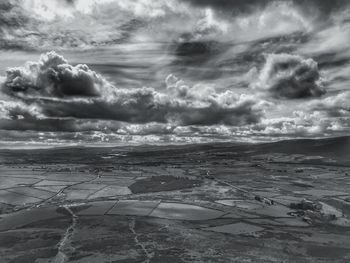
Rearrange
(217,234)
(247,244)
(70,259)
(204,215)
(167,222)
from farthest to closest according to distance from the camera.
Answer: (204,215) → (167,222) → (217,234) → (247,244) → (70,259)

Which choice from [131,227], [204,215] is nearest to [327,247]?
[204,215]

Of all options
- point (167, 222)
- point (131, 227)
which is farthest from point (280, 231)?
point (131, 227)

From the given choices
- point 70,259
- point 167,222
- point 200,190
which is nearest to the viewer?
point 70,259

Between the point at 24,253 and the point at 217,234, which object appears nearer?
the point at 24,253

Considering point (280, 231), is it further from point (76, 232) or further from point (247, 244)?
point (76, 232)

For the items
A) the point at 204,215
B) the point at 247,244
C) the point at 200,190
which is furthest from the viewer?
the point at 200,190

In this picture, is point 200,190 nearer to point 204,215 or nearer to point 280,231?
point 204,215

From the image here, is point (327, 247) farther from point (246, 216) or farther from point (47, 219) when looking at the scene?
point (47, 219)

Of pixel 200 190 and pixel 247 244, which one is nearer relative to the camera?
pixel 247 244
